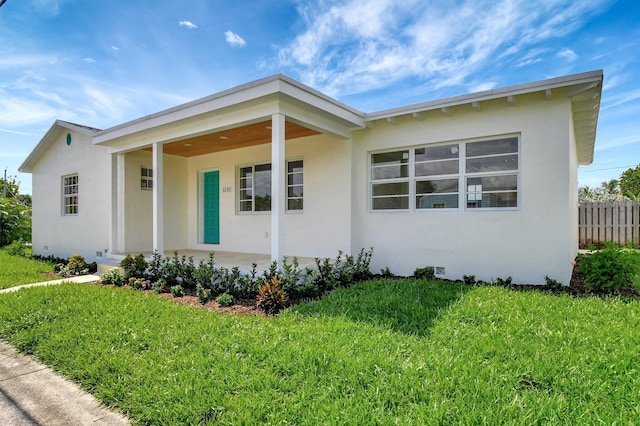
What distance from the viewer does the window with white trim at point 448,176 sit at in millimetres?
6801

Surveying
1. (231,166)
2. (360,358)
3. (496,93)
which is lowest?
(360,358)

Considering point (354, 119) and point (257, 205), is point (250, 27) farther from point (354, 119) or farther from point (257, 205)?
point (257, 205)

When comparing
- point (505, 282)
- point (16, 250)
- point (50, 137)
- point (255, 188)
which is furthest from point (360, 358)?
point (16, 250)

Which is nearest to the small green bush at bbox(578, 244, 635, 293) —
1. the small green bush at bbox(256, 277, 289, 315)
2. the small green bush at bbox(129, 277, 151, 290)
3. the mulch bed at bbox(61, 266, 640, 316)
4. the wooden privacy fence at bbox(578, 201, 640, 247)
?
the mulch bed at bbox(61, 266, 640, 316)

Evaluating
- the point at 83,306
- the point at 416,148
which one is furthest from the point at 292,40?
the point at 83,306

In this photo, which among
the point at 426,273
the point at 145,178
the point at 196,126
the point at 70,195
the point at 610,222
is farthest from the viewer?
the point at 610,222

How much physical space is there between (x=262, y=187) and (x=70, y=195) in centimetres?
754

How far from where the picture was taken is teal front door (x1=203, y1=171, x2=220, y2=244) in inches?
432

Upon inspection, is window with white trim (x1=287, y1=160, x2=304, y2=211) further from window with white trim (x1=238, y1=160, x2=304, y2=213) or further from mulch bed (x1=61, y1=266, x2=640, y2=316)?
mulch bed (x1=61, y1=266, x2=640, y2=316)

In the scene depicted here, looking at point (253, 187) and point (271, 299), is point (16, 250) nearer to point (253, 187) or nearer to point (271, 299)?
point (253, 187)

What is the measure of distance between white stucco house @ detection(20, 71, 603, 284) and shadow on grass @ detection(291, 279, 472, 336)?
57.0 inches

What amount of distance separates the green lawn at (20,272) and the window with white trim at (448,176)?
331 inches

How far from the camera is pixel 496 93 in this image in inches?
248

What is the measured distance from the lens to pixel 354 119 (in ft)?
24.8
